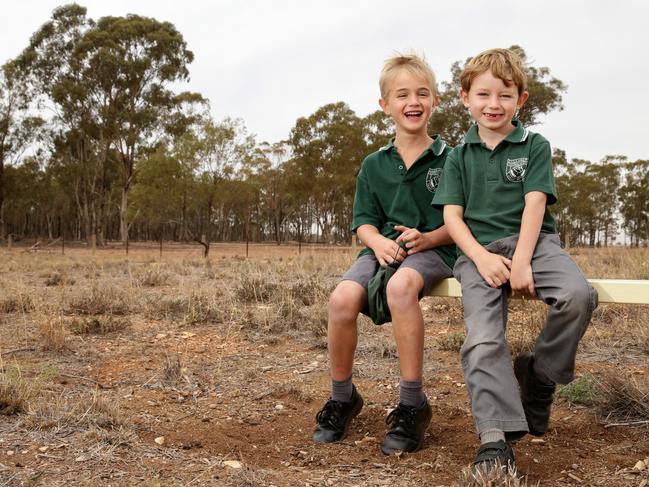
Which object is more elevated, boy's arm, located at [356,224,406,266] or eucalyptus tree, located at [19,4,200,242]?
eucalyptus tree, located at [19,4,200,242]

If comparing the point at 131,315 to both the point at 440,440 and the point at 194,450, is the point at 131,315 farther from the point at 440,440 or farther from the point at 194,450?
the point at 440,440

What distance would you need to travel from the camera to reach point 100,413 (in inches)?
107

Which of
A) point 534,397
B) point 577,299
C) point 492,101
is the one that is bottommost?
point 534,397

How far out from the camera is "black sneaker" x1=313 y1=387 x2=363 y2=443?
105 inches

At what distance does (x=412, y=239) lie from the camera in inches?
105

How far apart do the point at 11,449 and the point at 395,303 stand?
5.18ft

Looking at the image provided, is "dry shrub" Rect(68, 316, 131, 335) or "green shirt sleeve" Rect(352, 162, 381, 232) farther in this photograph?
"dry shrub" Rect(68, 316, 131, 335)

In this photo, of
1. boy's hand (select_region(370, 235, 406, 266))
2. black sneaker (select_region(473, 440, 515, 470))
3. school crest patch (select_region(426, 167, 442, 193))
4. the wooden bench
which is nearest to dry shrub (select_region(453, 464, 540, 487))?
black sneaker (select_region(473, 440, 515, 470))

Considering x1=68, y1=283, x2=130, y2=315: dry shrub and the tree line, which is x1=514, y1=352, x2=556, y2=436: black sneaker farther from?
the tree line

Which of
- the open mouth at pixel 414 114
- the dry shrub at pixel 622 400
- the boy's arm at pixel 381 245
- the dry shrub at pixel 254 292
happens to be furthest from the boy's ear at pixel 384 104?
the dry shrub at pixel 254 292

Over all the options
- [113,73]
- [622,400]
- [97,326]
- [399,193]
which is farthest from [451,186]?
[113,73]

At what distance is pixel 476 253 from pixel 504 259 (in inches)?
4.2

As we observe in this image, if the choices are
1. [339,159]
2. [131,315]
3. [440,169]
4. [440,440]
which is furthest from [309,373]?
[339,159]

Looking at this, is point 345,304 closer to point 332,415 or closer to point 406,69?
point 332,415
